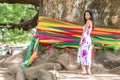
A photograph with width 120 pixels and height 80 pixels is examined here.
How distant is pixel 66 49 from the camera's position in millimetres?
6730

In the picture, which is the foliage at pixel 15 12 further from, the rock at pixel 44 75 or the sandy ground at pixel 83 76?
the rock at pixel 44 75

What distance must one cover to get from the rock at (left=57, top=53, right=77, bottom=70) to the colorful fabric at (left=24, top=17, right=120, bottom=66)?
0.22 meters

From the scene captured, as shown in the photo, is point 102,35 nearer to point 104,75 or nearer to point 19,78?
point 104,75

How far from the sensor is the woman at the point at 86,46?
6262 mm

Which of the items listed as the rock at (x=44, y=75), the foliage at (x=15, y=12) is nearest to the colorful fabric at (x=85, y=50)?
the rock at (x=44, y=75)

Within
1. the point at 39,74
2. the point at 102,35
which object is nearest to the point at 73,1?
the point at 102,35

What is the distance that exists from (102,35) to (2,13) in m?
9.47

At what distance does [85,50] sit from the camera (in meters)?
6.37

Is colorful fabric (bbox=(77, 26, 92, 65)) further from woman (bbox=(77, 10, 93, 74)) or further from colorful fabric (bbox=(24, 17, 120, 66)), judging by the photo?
colorful fabric (bbox=(24, 17, 120, 66))

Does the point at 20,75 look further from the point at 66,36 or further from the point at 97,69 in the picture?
the point at 97,69

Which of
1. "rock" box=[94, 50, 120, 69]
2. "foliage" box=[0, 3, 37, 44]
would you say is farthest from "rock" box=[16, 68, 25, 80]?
"foliage" box=[0, 3, 37, 44]

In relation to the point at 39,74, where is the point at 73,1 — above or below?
above

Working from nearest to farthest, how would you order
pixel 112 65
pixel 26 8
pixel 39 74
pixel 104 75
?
pixel 39 74
pixel 104 75
pixel 112 65
pixel 26 8

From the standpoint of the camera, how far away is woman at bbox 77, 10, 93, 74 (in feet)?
20.5
